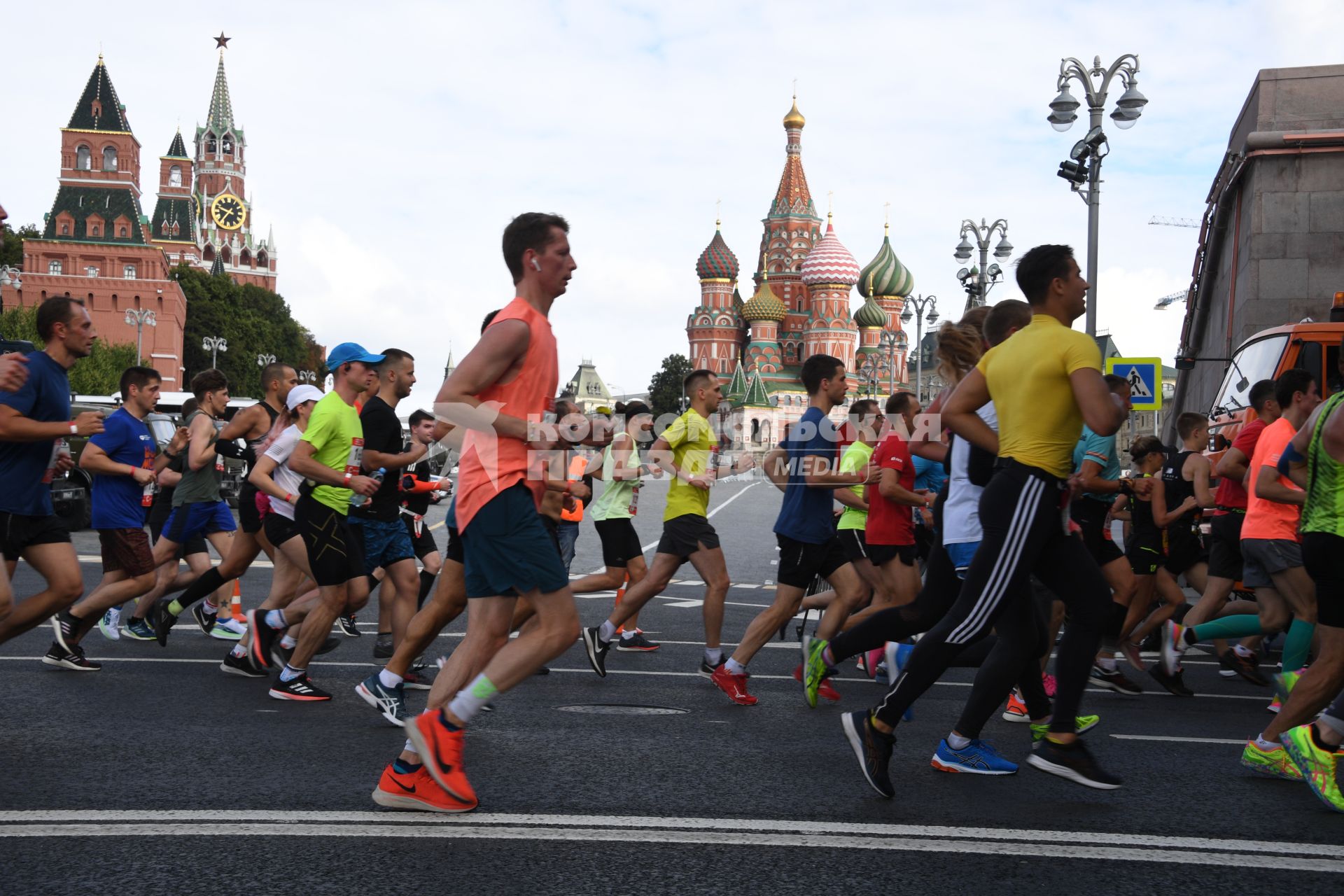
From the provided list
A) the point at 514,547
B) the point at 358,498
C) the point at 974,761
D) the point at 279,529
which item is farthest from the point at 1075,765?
the point at 279,529

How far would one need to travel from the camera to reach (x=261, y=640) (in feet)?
26.0

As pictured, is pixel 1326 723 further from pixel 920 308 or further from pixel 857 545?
pixel 920 308

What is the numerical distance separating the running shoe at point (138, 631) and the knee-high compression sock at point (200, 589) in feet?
2.02

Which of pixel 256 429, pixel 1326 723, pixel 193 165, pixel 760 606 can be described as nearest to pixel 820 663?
pixel 1326 723

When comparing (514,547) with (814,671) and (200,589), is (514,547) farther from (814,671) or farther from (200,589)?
(200,589)

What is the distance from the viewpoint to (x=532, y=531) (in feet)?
15.7

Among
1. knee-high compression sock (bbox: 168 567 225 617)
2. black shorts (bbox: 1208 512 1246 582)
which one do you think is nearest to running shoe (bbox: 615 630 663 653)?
knee-high compression sock (bbox: 168 567 225 617)

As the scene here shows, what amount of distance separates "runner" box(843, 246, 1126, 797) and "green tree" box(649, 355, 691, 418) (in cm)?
13590

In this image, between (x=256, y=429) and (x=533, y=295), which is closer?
(x=533, y=295)

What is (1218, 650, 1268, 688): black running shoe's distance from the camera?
8.70 m

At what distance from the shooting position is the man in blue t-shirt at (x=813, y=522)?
25.3 ft

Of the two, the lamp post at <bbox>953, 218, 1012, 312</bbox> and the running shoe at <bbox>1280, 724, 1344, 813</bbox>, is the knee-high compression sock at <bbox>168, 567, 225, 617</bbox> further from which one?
the lamp post at <bbox>953, 218, 1012, 312</bbox>

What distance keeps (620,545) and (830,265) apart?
12942 cm

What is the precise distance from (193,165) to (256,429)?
178495 mm
